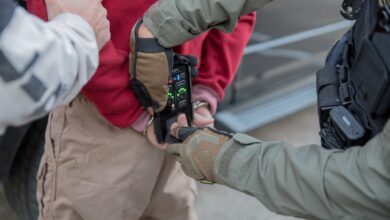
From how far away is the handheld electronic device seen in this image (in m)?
1.50

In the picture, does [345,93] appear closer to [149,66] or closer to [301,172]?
[301,172]

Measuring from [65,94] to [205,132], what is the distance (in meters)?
0.42

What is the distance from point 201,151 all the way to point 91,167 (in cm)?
40

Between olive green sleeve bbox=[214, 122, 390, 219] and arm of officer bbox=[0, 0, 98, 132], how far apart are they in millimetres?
445

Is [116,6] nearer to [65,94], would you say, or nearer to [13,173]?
[65,94]

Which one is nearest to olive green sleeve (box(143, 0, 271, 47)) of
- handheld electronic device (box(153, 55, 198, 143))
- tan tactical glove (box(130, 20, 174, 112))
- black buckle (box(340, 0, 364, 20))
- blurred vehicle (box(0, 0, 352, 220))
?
tan tactical glove (box(130, 20, 174, 112))

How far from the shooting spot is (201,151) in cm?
132

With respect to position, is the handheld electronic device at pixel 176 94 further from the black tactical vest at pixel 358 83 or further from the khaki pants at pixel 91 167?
the black tactical vest at pixel 358 83

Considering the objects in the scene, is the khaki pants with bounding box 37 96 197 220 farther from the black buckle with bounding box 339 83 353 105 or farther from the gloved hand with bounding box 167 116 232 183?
the black buckle with bounding box 339 83 353 105

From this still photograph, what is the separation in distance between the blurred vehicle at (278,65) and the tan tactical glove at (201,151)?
963 mm

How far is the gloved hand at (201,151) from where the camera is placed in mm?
1307

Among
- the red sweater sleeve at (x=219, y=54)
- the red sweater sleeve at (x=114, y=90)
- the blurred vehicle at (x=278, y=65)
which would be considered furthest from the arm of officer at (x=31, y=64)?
the blurred vehicle at (x=278, y=65)

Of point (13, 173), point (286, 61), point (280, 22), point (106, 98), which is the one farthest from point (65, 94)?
point (286, 61)

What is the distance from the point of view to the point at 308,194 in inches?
45.2
